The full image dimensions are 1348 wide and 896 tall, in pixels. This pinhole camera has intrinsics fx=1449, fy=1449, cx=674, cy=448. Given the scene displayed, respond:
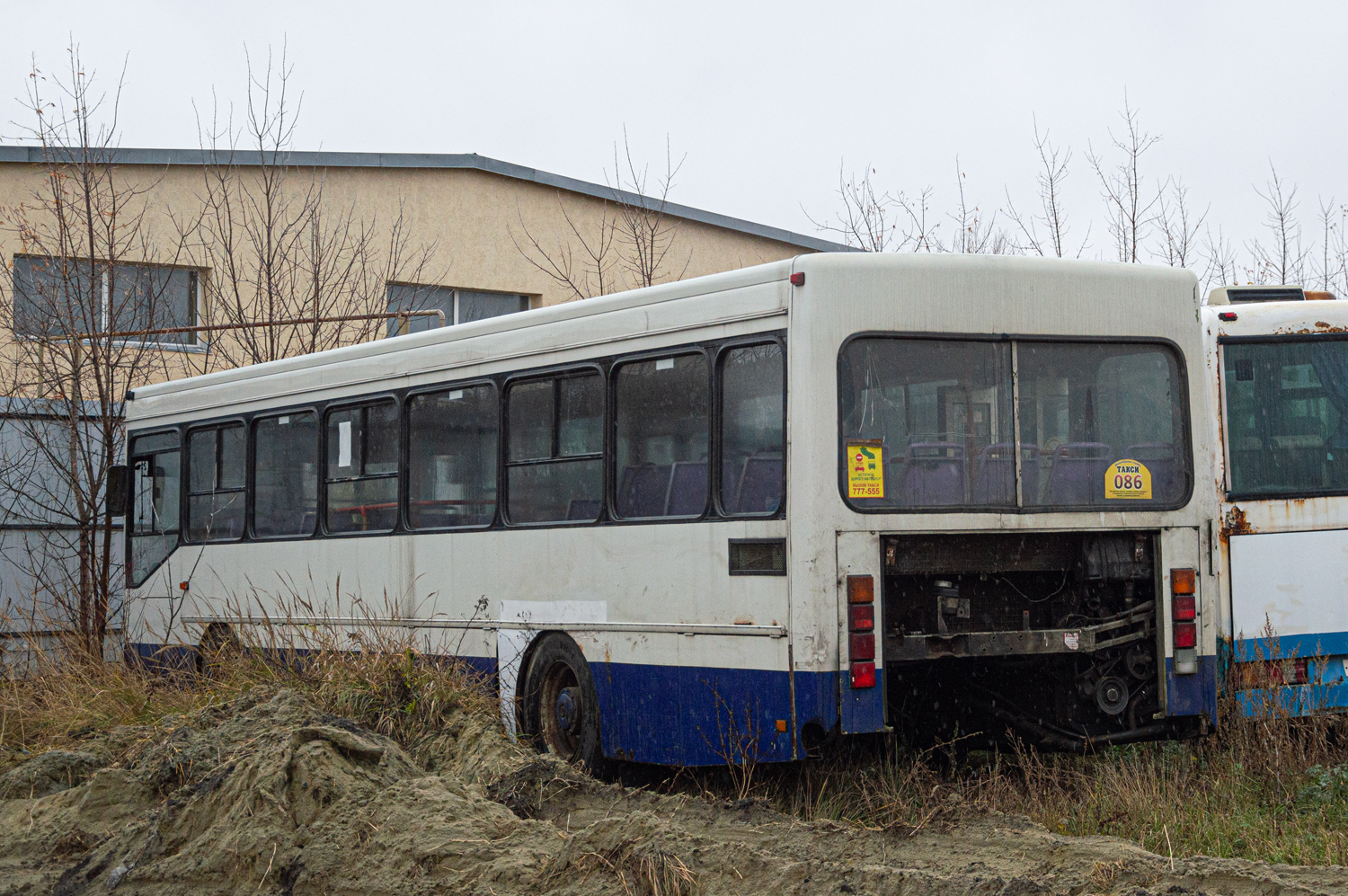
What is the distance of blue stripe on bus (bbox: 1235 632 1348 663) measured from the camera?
29.1 feet

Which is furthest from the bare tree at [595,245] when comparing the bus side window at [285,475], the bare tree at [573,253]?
the bus side window at [285,475]

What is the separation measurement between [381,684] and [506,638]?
3.81 ft

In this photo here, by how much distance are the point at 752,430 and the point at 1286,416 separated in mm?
4143

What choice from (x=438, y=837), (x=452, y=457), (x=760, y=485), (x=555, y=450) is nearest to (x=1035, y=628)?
(x=760, y=485)

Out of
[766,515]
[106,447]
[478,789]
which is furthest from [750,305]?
[106,447]

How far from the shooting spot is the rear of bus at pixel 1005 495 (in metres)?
7.32

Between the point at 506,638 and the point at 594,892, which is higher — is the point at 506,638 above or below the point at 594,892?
above

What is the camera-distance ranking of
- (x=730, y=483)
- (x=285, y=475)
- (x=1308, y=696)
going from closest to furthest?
(x=730, y=483)
(x=1308, y=696)
(x=285, y=475)

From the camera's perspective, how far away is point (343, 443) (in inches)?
428

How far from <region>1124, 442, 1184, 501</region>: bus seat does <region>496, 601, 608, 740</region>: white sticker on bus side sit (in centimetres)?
335

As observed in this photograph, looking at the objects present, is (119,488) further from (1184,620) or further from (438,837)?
(1184,620)

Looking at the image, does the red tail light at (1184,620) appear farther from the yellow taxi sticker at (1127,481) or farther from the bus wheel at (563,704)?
the bus wheel at (563,704)

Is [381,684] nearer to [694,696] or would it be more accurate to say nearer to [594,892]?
[694,696]

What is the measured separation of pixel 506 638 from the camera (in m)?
9.33
